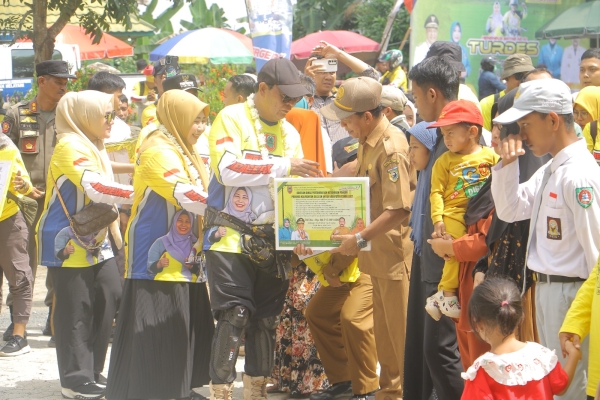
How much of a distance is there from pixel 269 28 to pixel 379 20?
20.1m

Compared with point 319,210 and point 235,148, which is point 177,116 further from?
point 319,210

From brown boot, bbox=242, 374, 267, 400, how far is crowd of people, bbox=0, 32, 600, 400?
1 centimetres

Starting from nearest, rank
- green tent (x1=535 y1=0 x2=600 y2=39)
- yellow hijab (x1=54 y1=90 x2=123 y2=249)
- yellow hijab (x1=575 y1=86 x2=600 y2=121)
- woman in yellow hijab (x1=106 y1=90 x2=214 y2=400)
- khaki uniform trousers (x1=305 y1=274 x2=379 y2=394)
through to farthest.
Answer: woman in yellow hijab (x1=106 y1=90 x2=214 y2=400), khaki uniform trousers (x1=305 y1=274 x2=379 y2=394), yellow hijab (x1=575 y1=86 x2=600 y2=121), yellow hijab (x1=54 y1=90 x2=123 y2=249), green tent (x1=535 y1=0 x2=600 y2=39)

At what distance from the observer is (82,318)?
23.3 ft

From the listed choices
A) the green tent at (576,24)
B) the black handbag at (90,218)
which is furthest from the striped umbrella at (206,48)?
the black handbag at (90,218)

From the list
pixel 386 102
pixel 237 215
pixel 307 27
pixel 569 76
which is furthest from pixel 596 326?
pixel 307 27

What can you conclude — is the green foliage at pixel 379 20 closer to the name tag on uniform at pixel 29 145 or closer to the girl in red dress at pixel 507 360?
the name tag on uniform at pixel 29 145

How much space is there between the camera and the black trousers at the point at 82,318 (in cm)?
702

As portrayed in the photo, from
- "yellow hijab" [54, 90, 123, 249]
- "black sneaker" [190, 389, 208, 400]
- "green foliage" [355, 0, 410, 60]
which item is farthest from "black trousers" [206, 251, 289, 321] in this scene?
"green foliage" [355, 0, 410, 60]

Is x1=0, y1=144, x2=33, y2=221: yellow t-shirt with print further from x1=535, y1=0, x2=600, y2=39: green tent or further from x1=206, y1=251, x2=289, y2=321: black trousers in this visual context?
x1=535, y1=0, x2=600, y2=39: green tent

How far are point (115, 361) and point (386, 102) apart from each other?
2.71 m

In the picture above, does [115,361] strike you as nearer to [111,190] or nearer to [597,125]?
[111,190]

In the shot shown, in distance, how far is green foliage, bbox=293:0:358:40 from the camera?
32.2 m

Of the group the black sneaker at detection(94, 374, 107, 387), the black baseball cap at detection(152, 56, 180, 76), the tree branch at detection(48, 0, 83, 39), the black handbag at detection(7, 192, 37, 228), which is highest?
the tree branch at detection(48, 0, 83, 39)
